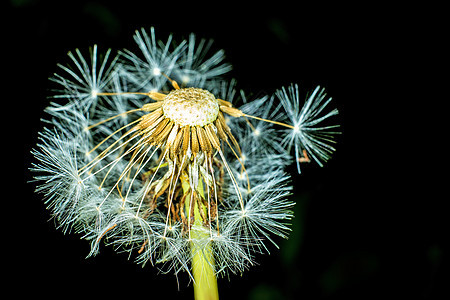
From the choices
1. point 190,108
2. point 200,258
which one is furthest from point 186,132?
point 200,258

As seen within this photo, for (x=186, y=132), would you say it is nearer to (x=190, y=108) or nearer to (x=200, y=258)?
(x=190, y=108)

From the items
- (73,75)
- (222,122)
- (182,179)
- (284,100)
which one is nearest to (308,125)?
(284,100)

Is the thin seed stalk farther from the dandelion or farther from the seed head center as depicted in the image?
the seed head center

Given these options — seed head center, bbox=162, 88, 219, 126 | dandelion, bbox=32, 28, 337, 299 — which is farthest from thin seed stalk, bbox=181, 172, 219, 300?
seed head center, bbox=162, 88, 219, 126

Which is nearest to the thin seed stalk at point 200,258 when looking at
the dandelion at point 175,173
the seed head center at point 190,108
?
the dandelion at point 175,173

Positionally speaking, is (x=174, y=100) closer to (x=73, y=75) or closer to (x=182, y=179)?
(x=182, y=179)

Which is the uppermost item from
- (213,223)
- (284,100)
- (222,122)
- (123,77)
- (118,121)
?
(123,77)
